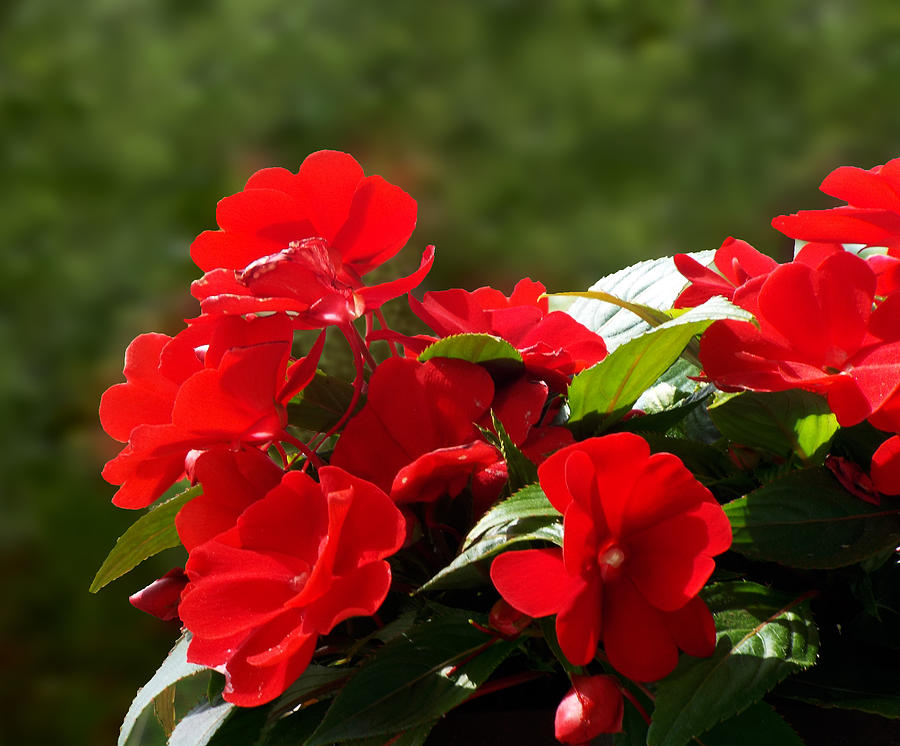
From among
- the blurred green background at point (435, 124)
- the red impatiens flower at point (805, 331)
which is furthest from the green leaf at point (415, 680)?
the blurred green background at point (435, 124)

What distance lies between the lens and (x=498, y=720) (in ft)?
0.93

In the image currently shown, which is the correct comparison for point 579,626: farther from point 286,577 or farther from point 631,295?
point 631,295

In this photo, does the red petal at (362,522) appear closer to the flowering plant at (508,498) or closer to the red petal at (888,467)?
the flowering plant at (508,498)

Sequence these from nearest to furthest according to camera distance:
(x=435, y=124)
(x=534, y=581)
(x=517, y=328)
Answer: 1. (x=534, y=581)
2. (x=517, y=328)
3. (x=435, y=124)

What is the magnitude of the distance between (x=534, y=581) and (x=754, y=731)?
8cm

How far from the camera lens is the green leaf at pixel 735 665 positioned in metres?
0.24

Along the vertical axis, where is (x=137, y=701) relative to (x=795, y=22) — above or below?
above

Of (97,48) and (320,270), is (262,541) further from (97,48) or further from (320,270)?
(97,48)

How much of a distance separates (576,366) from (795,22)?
2.56 meters

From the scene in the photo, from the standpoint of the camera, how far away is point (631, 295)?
440mm

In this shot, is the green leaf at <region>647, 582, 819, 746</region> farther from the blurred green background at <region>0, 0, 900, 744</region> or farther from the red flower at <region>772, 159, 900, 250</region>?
the blurred green background at <region>0, 0, 900, 744</region>

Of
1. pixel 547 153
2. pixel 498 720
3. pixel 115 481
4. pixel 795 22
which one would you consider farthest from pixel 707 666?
pixel 795 22

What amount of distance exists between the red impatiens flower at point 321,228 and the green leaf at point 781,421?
0.35 feet

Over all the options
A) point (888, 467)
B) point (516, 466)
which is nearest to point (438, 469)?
point (516, 466)
